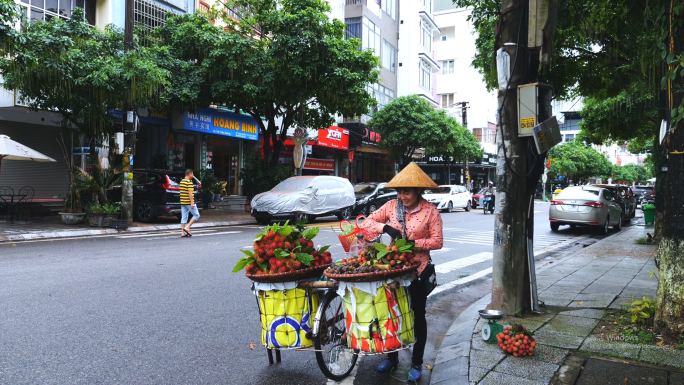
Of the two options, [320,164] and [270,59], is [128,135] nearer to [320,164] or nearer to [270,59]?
[270,59]

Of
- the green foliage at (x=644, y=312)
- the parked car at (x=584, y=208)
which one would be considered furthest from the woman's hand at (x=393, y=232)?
the parked car at (x=584, y=208)

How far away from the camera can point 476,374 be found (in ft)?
12.7

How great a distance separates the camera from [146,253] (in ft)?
32.2

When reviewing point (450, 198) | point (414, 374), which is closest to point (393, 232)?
point (414, 374)

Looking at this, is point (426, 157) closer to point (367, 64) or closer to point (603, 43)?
point (367, 64)

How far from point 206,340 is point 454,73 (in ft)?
174

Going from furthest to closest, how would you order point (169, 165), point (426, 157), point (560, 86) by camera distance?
point (426, 157) → point (169, 165) → point (560, 86)

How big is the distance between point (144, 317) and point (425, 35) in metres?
40.7

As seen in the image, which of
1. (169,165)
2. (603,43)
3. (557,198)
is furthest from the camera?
(169,165)

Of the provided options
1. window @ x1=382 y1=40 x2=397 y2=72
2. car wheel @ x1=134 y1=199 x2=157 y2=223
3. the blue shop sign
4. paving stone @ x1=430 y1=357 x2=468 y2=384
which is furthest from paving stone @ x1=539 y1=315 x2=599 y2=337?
window @ x1=382 y1=40 x2=397 y2=72

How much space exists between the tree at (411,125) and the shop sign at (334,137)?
2046 mm

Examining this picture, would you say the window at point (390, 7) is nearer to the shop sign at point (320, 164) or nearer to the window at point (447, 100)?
the shop sign at point (320, 164)

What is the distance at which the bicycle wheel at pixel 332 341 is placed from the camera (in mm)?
3794

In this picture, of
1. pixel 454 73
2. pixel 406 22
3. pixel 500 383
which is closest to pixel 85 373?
pixel 500 383
